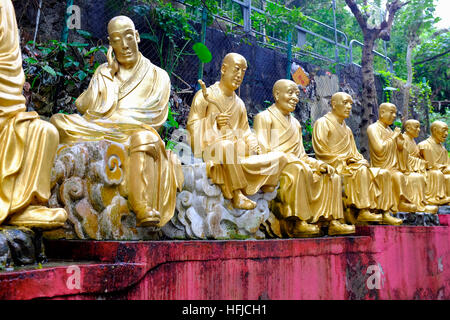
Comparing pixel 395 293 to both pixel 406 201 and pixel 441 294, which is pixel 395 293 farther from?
pixel 406 201

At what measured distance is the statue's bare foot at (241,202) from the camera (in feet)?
15.9

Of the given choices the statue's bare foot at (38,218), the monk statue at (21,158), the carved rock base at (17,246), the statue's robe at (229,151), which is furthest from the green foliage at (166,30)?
the carved rock base at (17,246)

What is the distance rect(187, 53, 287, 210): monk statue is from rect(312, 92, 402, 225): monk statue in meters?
1.45

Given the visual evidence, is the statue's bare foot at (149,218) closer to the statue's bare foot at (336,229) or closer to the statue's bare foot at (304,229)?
the statue's bare foot at (304,229)

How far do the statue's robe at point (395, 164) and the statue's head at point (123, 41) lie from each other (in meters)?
3.85

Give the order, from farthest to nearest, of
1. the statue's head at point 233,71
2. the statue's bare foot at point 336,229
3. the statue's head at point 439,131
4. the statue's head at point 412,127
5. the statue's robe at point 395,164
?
the statue's head at point 439,131
the statue's head at point 412,127
the statue's robe at point 395,164
the statue's bare foot at point 336,229
the statue's head at point 233,71

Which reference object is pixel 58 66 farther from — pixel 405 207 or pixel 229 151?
pixel 405 207

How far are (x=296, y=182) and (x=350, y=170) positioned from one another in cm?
141

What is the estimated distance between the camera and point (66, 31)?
695 cm

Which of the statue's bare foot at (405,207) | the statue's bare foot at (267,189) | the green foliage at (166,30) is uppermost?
the green foliage at (166,30)

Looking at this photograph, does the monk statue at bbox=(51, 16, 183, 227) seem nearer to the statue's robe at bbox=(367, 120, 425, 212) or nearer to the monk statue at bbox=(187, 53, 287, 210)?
the monk statue at bbox=(187, 53, 287, 210)

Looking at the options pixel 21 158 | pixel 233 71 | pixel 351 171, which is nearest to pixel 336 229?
pixel 351 171
